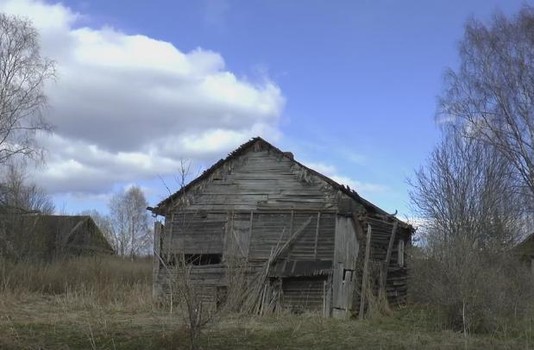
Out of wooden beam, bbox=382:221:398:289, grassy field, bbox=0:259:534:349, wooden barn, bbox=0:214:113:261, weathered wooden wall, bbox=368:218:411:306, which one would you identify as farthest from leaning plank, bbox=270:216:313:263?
wooden barn, bbox=0:214:113:261

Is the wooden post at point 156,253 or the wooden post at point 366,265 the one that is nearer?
the wooden post at point 366,265

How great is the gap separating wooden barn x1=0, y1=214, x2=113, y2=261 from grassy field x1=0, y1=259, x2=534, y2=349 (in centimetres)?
993

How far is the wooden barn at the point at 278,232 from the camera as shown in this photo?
19516mm

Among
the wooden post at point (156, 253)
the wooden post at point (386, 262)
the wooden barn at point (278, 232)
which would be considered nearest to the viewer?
the wooden barn at point (278, 232)

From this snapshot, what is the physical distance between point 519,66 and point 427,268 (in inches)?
622

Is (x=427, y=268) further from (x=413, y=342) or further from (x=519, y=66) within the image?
(x=519, y=66)

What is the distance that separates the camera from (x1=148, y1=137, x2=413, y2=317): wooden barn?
19516 mm

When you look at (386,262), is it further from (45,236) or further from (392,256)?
(45,236)

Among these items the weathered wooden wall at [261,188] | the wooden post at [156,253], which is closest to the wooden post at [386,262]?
the weathered wooden wall at [261,188]

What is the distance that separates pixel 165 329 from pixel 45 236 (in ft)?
91.1

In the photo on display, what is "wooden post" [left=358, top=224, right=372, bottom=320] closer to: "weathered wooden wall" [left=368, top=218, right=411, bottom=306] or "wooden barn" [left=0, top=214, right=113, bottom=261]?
"weathered wooden wall" [left=368, top=218, right=411, bottom=306]

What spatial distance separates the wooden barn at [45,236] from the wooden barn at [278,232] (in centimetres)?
1438

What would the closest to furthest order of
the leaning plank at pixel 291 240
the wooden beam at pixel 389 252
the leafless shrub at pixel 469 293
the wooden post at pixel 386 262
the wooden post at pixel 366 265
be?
the leafless shrub at pixel 469 293
the leaning plank at pixel 291 240
the wooden post at pixel 366 265
the wooden post at pixel 386 262
the wooden beam at pixel 389 252

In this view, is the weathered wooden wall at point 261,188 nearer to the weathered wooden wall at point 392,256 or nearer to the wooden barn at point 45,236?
the weathered wooden wall at point 392,256
